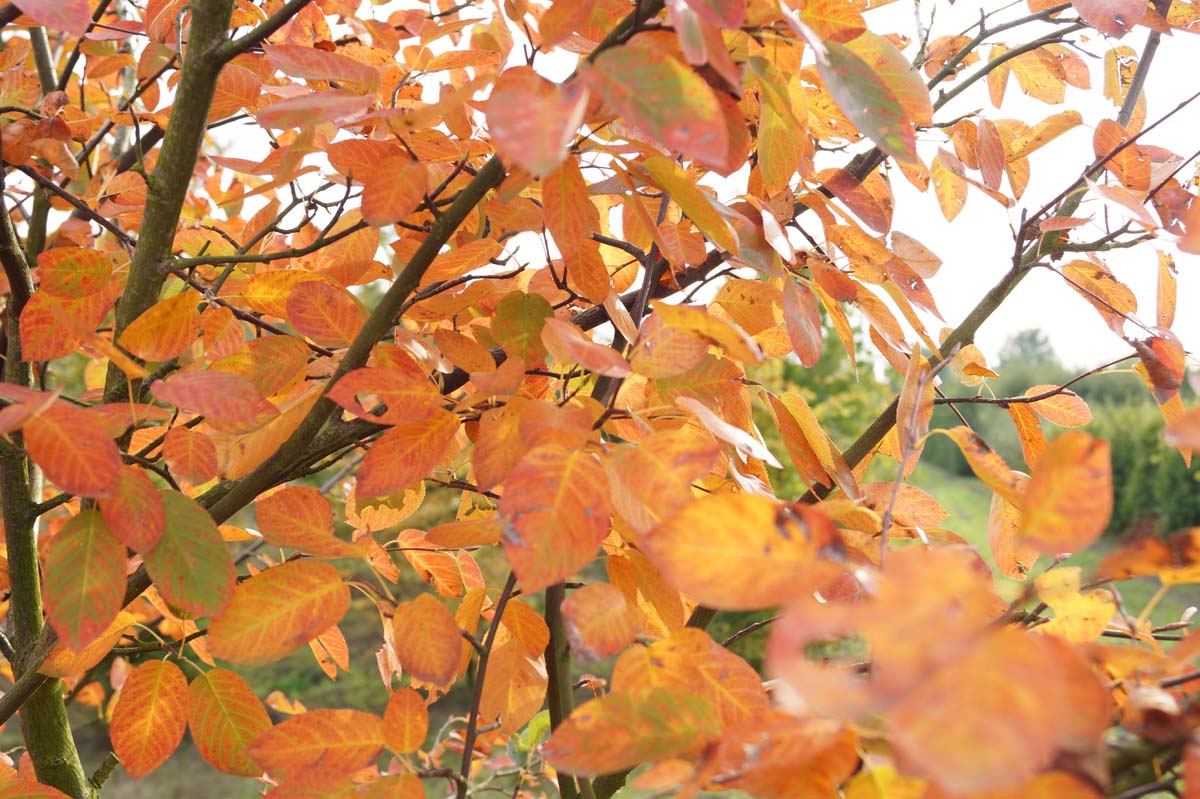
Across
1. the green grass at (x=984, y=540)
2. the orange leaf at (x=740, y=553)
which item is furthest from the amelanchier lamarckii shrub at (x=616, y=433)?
the green grass at (x=984, y=540)

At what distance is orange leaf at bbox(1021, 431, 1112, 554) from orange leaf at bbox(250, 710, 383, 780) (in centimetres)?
38

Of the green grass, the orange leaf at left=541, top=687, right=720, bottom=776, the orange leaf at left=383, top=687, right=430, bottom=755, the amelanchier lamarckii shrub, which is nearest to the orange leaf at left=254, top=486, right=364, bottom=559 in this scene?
the amelanchier lamarckii shrub

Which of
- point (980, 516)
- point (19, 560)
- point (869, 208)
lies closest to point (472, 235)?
point (869, 208)

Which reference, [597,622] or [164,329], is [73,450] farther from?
[597,622]

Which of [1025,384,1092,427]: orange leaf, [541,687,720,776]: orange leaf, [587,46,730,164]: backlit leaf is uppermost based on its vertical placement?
[587,46,730,164]: backlit leaf

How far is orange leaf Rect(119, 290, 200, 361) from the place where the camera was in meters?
0.63

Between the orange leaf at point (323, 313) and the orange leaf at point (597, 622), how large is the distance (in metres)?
0.31

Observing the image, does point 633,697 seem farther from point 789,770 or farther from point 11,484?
point 11,484

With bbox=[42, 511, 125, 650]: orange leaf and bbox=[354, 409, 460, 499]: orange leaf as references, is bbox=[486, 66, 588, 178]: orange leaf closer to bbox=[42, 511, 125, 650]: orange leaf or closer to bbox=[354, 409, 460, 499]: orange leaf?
bbox=[354, 409, 460, 499]: orange leaf

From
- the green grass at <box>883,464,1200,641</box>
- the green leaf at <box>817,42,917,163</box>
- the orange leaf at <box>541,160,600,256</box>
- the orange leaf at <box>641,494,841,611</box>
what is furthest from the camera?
the green grass at <box>883,464,1200,641</box>

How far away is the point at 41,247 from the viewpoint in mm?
1515

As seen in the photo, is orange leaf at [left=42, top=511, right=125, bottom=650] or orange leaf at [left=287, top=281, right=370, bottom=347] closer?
orange leaf at [left=42, top=511, right=125, bottom=650]

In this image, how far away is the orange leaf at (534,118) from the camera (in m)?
0.37

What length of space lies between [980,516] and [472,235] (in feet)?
35.2
